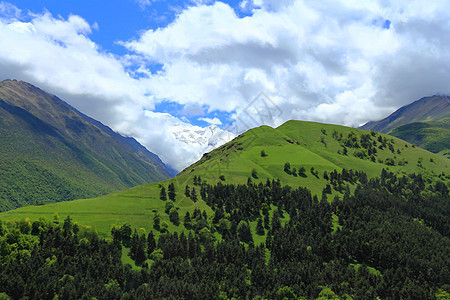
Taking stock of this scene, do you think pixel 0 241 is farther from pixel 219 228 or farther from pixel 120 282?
pixel 219 228

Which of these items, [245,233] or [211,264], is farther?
[245,233]

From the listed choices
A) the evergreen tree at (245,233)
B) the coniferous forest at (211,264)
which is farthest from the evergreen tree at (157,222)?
the evergreen tree at (245,233)

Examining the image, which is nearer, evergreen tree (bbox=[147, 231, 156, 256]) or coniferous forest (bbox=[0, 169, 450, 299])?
coniferous forest (bbox=[0, 169, 450, 299])

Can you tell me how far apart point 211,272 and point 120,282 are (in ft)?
132

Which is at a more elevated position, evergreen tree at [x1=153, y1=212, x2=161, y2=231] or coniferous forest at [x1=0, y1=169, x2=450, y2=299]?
evergreen tree at [x1=153, y1=212, x2=161, y2=231]

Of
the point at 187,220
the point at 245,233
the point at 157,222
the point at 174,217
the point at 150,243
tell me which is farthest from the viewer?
the point at 187,220

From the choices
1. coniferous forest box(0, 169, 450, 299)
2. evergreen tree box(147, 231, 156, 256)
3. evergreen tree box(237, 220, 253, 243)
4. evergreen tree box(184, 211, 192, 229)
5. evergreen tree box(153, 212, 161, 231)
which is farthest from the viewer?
evergreen tree box(184, 211, 192, 229)

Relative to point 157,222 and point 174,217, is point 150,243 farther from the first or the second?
point 174,217

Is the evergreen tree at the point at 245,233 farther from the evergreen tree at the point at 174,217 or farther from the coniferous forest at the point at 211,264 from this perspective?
the evergreen tree at the point at 174,217

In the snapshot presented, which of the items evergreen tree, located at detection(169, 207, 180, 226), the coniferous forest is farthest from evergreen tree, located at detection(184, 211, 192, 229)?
evergreen tree, located at detection(169, 207, 180, 226)

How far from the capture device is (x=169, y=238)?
165625mm

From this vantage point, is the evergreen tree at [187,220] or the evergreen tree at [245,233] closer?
the evergreen tree at [245,233]

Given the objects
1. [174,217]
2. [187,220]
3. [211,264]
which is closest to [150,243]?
[174,217]

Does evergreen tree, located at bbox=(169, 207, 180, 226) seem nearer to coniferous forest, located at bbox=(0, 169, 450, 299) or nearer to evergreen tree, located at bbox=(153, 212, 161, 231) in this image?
coniferous forest, located at bbox=(0, 169, 450, 299)
